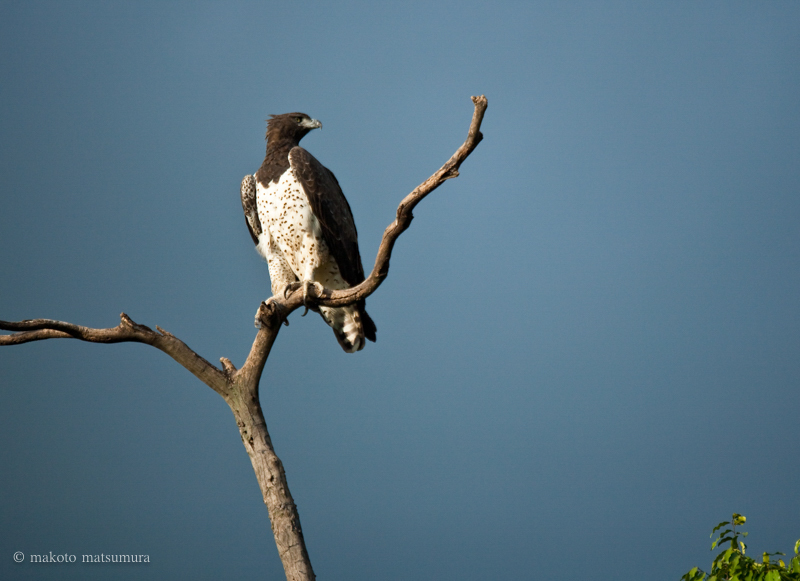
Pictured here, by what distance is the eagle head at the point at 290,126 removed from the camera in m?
3.76

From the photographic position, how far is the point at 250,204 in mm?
3811

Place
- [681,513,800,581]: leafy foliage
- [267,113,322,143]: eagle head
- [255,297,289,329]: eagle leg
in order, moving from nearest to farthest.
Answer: [681,513,800,581]: leafy foliage
[255,297,289,329]: eagle leg
[267,113,322,143]: eagle head

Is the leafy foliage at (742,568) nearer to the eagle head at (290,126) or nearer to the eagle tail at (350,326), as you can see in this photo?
the eagle tail at (350,326)

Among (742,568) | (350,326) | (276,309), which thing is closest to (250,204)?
(350,326)

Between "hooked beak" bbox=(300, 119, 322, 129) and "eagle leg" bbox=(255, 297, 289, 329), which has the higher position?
"hooked beak" bbox=(300, 119, 322, 129)

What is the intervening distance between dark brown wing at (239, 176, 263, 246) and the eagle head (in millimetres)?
257

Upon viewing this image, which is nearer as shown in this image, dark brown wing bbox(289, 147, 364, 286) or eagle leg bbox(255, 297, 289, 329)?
eagle leg bbox(255, 297, 289, 329)

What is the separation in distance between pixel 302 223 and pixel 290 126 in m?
0.61

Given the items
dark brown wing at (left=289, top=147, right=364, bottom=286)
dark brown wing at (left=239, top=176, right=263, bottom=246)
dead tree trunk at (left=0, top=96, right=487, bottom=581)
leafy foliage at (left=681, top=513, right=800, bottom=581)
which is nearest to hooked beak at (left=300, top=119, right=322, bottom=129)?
dark brown wing at (left=289, top=147, right=364, bottom=286)

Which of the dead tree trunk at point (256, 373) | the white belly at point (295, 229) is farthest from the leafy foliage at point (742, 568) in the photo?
the white belly at point (295, 229)

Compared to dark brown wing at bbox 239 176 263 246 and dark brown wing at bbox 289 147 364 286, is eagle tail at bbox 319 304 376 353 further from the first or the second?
dark brown wing at bbox 239 176 263 246

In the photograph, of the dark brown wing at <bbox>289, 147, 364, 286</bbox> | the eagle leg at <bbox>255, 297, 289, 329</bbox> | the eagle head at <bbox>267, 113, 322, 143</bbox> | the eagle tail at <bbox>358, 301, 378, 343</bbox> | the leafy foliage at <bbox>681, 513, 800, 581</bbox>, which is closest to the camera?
the leafy foliage at <bbox>681, 513, 800, 581</bbox>

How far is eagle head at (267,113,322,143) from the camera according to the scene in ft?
12.3

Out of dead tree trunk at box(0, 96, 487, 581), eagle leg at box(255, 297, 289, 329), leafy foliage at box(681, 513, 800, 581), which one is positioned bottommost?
leafy foliage at box(681, 513, 800, 581)
